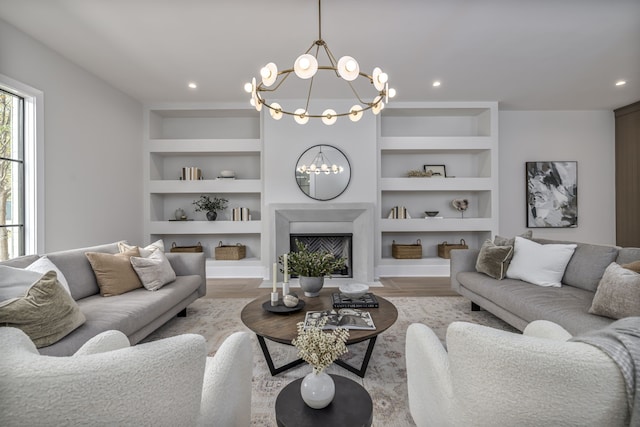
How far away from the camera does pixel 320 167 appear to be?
452cm

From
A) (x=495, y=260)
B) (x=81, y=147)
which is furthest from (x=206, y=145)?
(x=495, y=260)

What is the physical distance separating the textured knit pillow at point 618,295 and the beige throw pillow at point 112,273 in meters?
3.36

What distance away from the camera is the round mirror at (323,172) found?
452 cm

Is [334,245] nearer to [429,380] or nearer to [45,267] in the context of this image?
[45,267]

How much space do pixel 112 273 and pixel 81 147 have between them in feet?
6.30

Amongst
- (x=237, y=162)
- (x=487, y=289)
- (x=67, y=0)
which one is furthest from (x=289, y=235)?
(x=67, y=0)

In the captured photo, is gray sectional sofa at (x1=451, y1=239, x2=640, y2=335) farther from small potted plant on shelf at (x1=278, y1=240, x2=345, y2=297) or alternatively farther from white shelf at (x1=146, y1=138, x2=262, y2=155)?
white shelf at (x1=146, y1=138, x2=262, y2=155)

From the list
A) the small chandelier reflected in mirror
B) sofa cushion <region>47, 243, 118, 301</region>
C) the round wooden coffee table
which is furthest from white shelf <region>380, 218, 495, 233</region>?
sofa cushion <region>47, 243, 118, 301</region>

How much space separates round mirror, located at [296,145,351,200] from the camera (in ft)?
14.8

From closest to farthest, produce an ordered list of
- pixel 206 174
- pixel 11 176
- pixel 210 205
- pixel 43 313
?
pixel 43 313
pixel 11 176
pixel 210 205
pixel 206 174

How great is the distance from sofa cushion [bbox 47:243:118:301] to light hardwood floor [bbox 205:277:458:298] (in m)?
1.55

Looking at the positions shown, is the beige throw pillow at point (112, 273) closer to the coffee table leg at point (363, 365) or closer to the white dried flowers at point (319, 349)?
the coffee table leg at point (363, 365)

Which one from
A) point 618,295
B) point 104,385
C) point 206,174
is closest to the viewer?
point 104,385

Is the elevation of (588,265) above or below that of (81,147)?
below
